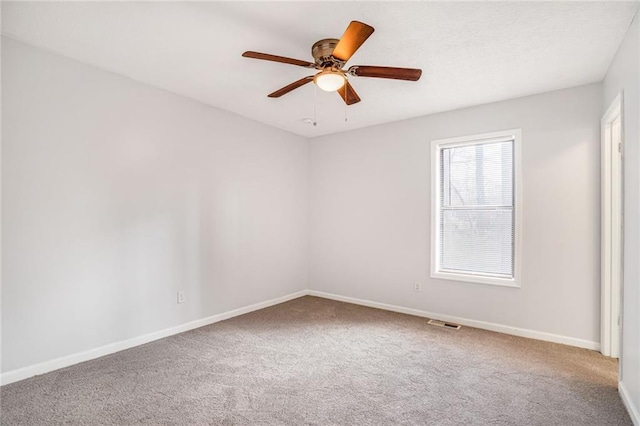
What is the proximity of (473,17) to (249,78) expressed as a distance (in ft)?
6.33

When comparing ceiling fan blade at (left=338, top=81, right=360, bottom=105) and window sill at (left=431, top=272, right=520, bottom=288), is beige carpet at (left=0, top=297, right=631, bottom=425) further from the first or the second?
ceiling fan blade at (left=338, top=81, right=360, bottom=105)

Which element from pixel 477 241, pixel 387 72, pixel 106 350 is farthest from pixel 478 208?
pixel 106 350

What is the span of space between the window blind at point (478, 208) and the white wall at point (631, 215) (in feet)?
4.51

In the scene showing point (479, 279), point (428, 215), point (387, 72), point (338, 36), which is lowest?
point (479, 279)

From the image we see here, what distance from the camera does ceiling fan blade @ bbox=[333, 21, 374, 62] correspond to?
72.8 inches

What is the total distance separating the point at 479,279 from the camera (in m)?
3.82

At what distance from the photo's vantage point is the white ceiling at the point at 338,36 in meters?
2.13

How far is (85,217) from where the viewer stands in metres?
2.90

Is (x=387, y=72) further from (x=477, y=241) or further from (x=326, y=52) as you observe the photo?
(x=477, y=241)

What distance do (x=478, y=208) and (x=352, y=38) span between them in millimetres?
2787

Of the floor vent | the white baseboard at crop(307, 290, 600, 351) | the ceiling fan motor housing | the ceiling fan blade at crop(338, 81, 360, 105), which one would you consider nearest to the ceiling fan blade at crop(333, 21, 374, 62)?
the ceiling fan motor housing

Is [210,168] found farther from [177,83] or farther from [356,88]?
[356,88]

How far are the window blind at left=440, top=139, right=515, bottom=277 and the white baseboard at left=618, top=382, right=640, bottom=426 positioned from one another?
4.86 feet

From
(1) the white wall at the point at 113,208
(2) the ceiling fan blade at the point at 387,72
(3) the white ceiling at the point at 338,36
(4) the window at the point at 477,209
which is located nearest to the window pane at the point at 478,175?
(4) the window at the point at 477,209
